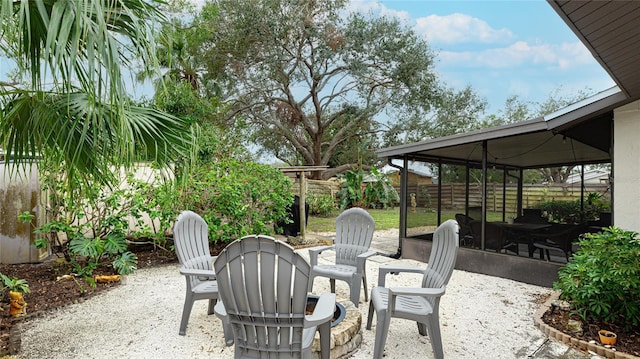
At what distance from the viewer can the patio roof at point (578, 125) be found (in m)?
2.38

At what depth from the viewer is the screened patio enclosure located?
217 inches

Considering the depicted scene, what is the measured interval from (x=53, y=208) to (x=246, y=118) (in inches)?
446

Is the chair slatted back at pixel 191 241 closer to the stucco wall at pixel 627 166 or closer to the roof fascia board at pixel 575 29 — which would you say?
the roof fascia board at pixel 575 29

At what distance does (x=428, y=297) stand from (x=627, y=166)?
11.3ft

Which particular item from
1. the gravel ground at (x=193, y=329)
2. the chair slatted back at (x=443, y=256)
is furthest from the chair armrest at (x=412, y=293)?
the gravel ground at (x=193, y=329)

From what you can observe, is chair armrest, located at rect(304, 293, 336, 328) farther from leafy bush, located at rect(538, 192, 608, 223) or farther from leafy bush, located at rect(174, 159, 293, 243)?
leafy bush, located at rect(538, 192, 608, 223)

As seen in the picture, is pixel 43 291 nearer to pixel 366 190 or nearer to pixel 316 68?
pixel 366 190

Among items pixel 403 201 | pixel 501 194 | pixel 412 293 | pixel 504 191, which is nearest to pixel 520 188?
pixel 504 191

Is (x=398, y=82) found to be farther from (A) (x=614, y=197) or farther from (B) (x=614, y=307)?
(B) (x=614, y=307)

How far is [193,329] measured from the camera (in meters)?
3.39

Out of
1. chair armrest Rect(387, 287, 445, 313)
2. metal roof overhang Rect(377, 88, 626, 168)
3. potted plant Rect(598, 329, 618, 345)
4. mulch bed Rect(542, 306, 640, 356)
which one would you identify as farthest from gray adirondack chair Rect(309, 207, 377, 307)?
metal roof overhang Rect(377, 88, 626, 168)

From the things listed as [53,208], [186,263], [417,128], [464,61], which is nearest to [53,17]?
[186,263]

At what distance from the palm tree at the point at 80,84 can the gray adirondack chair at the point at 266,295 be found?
3.60 ft

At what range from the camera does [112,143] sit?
9.98 ft
